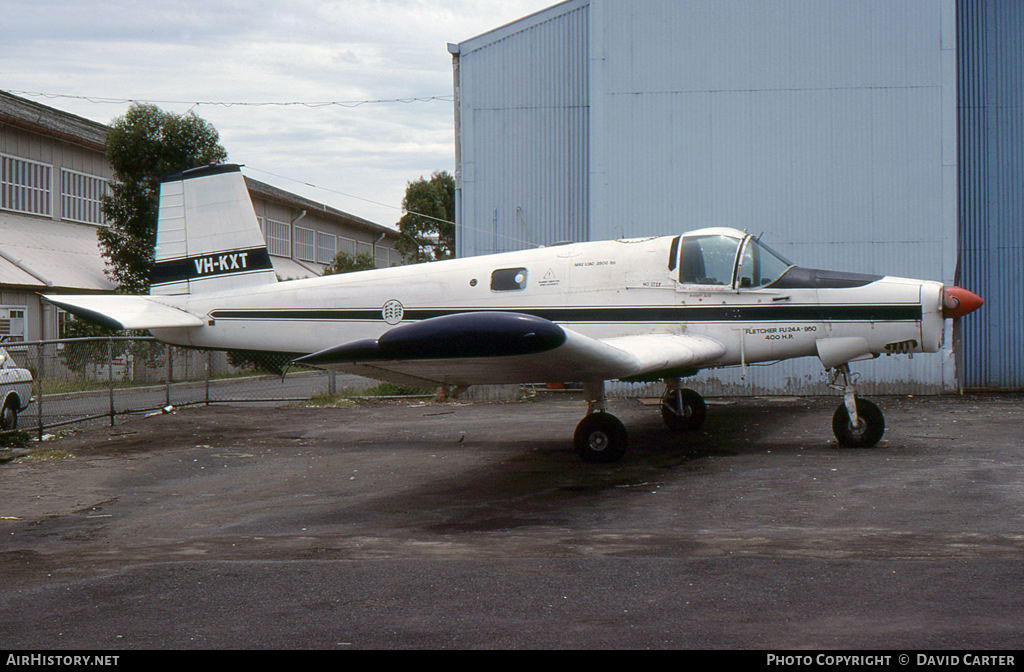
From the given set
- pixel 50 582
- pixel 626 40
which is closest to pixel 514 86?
pixel 626 40

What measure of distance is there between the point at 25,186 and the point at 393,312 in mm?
20977

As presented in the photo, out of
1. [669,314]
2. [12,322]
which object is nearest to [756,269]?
[669,314]

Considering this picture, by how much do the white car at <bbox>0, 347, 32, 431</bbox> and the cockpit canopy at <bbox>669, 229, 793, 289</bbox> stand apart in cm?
917

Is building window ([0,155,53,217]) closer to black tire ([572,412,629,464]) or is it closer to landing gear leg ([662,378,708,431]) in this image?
landing gear leg ([662,378,708,431])

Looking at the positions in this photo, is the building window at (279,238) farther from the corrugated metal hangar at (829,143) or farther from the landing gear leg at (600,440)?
the landing gear leg at (600,440)

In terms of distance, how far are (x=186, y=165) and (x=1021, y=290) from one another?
2158 centimetres

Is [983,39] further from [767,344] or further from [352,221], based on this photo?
[352,221]

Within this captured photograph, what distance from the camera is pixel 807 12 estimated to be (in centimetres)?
1692

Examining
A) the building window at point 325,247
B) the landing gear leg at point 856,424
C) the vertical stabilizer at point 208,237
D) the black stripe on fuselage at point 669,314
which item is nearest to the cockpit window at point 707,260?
the black stripe on fuselage at point 669,314

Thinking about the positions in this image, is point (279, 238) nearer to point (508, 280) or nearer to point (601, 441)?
point (508, 280)

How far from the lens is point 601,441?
9086 mm

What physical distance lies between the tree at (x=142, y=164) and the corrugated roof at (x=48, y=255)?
112 cm

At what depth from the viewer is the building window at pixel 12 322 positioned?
23.0 m

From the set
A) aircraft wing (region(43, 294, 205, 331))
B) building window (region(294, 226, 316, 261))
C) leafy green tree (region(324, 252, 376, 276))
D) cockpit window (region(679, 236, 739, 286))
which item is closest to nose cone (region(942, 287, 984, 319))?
cockpit window (region(679, 236, 739, 286))
